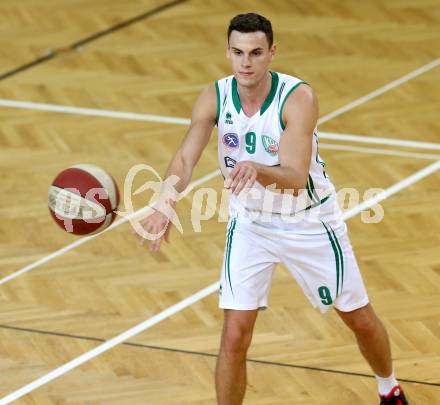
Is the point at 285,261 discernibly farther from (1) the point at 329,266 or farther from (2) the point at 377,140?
(2) the point at 377,140

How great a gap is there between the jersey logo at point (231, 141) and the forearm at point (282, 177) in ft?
0.85

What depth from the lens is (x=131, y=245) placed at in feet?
27.5

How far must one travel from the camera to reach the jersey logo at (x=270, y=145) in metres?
5.72

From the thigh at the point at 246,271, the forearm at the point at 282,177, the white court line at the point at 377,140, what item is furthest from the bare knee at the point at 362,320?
the white court line at the point at 377,140

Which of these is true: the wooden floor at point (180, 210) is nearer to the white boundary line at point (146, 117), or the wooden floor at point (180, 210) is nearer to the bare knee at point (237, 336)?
the white boundary line at point (146, 117)

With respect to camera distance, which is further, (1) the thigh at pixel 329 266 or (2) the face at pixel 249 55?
(1) the thigh at pixel 329 266

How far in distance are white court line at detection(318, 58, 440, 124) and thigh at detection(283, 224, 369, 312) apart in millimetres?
4482

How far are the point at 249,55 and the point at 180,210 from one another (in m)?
3.38

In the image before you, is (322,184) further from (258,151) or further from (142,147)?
(142,147)

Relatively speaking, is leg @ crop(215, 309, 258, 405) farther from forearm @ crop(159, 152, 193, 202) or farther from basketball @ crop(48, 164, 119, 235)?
basketball @ crop(48, 164, 119, 235)

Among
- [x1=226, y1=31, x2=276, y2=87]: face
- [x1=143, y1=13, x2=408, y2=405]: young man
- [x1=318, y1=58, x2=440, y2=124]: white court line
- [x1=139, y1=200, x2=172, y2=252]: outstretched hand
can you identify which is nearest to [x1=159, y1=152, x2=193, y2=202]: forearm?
[x1=143, y1=13, x2=408, y2=405]: young man

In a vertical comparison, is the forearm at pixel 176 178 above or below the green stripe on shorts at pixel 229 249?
above

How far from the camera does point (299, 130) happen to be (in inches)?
219

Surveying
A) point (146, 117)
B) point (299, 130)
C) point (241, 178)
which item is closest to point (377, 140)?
point (146, 117)
